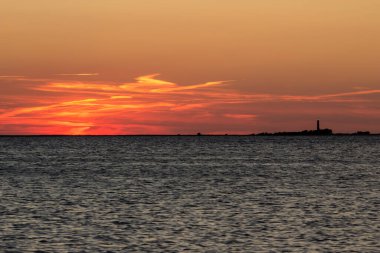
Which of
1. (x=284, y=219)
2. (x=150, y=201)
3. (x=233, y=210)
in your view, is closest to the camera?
(x=284, y=219)

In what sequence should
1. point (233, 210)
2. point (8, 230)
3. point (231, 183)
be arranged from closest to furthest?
point (8, 230)
point (233, 210)
point (231, 183)

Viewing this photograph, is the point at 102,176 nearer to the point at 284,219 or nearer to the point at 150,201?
the point at 150,201

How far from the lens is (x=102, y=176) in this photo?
3757 inches

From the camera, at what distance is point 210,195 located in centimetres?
6719

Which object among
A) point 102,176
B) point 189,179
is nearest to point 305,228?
point 189,179

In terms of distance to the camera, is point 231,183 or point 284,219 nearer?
point 284,219

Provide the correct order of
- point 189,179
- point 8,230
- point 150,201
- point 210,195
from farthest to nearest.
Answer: point 189,179
point 210,195
point 150,201
point 8,230

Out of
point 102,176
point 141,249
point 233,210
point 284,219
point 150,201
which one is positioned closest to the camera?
point 141,249

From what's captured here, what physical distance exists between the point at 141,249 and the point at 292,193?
105 feet

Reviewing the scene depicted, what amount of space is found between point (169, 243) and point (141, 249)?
2002mm

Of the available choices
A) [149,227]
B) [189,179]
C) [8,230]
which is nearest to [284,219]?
[149,227]

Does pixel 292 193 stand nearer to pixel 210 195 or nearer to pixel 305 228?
pixel 210 195

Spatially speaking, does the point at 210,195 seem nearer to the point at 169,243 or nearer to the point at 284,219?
the point at 284,219

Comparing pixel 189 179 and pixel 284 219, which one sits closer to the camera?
pixel 284 219
